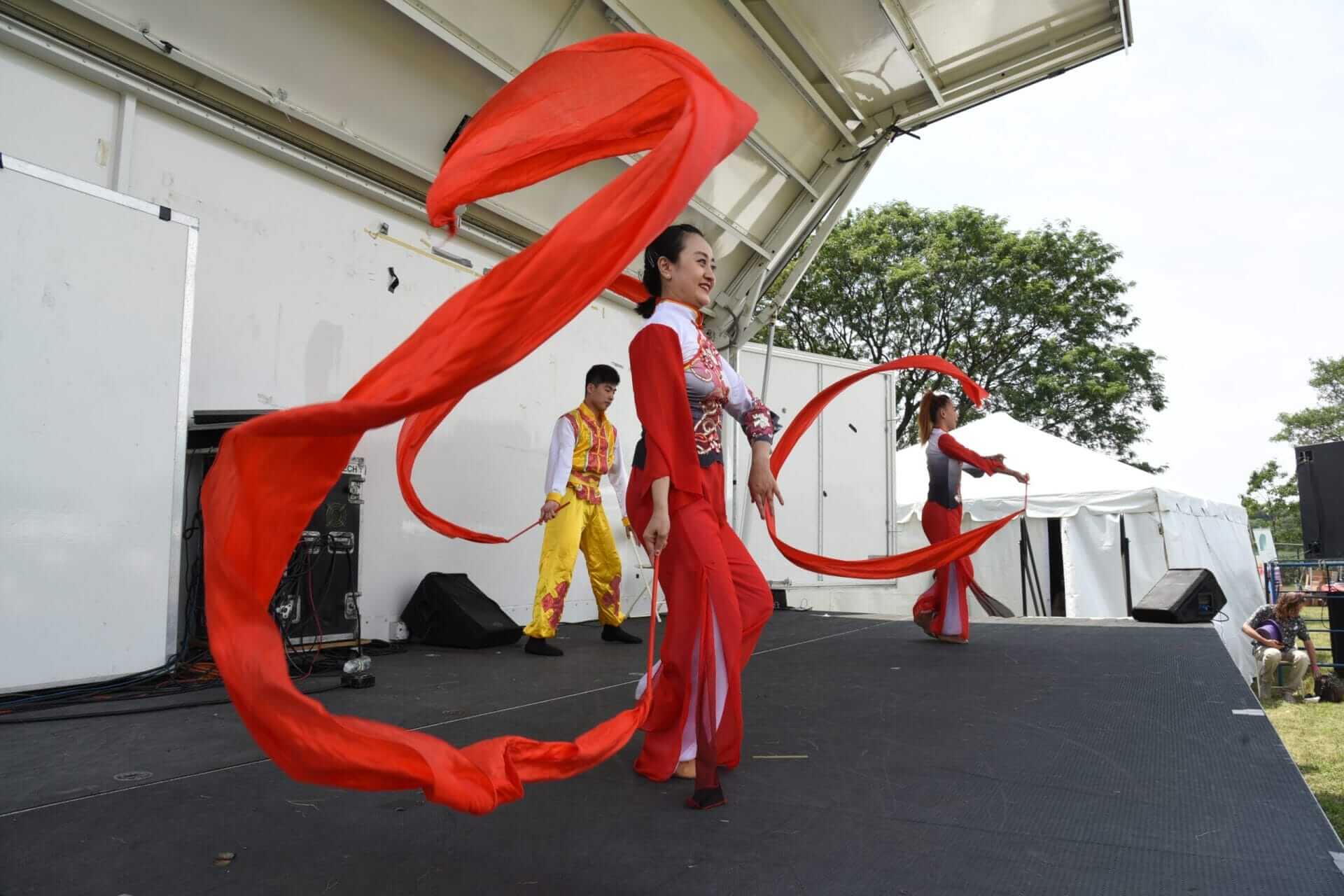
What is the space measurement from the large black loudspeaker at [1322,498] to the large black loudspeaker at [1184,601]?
2055 mm

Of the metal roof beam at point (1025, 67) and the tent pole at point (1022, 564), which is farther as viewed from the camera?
the tent pole at point (1022, 564)

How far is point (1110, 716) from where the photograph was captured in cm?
282

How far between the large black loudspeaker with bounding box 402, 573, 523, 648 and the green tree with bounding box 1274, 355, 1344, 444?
140 ft

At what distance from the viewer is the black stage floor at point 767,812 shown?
145 centimetres

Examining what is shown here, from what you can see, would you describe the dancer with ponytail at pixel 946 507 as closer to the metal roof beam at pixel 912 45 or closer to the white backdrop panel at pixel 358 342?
the metal roof beam at pixel 912 45

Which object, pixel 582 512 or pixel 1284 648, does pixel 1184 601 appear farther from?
pixel 582 512

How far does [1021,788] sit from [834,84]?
5.81 metres

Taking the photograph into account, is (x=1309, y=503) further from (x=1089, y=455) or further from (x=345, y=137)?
(x=345, y=137)

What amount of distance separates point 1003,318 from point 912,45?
14847 millimetres

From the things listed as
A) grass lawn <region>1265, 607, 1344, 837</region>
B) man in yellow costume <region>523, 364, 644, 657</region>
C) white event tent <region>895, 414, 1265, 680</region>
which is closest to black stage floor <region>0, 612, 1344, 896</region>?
man in yellow costume <region>523, 364, 644, 657</region>

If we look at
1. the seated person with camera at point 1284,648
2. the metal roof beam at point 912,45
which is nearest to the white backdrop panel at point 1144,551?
the seated person with camera at point 1284,648

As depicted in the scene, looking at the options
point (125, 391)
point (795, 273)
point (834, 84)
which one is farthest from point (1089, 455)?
point (125, 391)

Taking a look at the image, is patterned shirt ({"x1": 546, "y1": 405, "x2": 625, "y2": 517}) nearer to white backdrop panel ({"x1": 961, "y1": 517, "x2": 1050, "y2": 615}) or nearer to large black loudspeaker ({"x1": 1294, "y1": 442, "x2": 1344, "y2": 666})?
large black loudspeaker ({"x1": 1294, "y1": 442, "x2": 1344, "y2": 666})

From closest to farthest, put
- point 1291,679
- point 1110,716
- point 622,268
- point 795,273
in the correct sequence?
1. point 622,268
2. point 1110,716
3. point 795,273
4. point 1291,679
